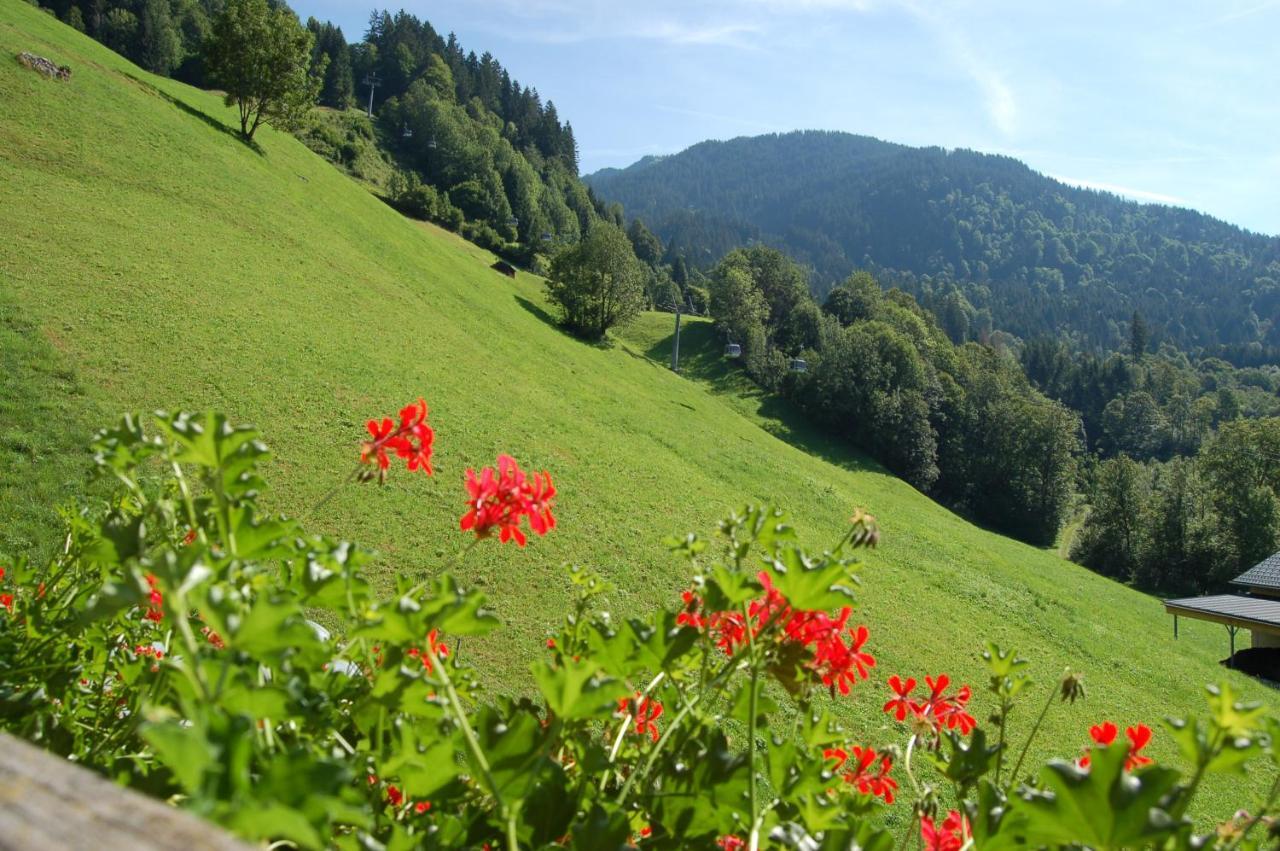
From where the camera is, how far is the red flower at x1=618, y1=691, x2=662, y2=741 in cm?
117

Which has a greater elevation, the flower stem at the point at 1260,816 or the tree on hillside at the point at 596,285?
the tree on hillside at the point at 596,285

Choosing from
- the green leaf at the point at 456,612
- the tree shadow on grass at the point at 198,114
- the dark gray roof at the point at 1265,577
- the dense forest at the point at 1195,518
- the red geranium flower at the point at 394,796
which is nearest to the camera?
the green leaf at the point at 456,612

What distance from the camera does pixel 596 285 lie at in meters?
32.5

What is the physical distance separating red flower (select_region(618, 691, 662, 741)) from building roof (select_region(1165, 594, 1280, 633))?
1981 cm

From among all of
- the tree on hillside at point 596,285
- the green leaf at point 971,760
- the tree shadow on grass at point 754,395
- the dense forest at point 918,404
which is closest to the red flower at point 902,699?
the green leaf at point 971,760

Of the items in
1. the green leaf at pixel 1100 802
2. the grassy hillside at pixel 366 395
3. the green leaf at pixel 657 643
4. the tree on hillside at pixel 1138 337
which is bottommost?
the grassy hillside at pixel 366 395

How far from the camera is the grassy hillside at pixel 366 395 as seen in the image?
31.2ft

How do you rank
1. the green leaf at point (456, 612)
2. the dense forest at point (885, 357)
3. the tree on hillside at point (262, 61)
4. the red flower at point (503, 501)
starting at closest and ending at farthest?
the green leaf at point (456, 612) → the red flower at point (503, 501) → the tree on hillside at point (262, 61) → the dense forest at point (885, 357)

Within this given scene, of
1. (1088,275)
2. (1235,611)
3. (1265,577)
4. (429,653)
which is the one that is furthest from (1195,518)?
(1088,275)

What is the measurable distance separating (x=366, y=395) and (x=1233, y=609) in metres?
20.1

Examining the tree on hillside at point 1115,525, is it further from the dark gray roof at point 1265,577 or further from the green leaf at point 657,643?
the green leaf at point 657,643

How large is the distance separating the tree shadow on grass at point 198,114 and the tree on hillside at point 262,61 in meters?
0.50

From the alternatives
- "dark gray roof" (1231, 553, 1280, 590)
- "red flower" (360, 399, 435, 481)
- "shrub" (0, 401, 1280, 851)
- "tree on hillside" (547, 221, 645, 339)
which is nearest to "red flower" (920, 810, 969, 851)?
"shrub" (0, 401, 1280, 851)

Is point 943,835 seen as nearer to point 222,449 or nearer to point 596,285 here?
point 222,449
